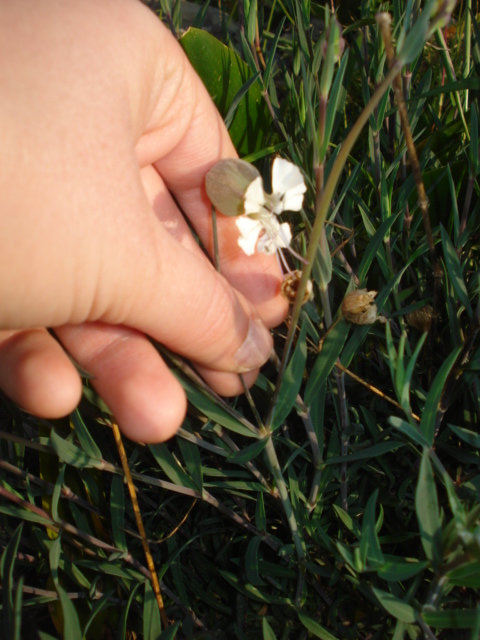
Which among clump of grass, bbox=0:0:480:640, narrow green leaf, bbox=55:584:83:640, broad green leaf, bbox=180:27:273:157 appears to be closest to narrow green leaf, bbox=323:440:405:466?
clump of grass, bbox=0:0:480:640

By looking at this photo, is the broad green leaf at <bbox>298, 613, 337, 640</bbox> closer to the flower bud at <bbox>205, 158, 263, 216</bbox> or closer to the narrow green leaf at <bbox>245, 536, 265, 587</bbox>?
the narrow green leaf at <bbox>245, 536, 265, 587</bbox>

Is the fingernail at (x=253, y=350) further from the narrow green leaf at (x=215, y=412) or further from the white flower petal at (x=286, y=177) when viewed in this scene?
the white flower petal at (x=286, y=177)

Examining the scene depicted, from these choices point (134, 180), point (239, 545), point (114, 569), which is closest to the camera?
point (134, 180)

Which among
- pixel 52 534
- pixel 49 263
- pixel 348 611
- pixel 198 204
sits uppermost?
pixel 49 263

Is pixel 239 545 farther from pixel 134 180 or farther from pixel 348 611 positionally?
pixel 134 180

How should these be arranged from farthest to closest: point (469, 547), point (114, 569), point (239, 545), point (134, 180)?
point (239, 545)
point (114, 569)
point (134, 180)
point (469, 547)

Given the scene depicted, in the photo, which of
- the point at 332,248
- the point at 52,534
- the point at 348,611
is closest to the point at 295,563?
the point at 348,611

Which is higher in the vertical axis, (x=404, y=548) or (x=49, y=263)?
(x=49, y=263)
